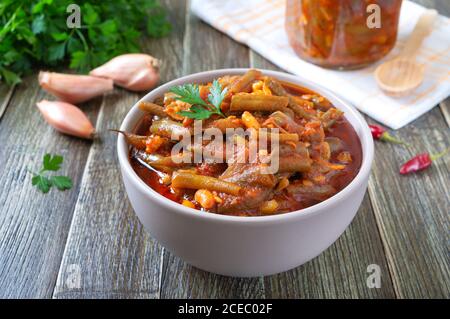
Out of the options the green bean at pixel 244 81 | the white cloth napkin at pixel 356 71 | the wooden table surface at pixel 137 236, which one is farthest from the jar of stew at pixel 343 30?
the green bean at pixel 244 81

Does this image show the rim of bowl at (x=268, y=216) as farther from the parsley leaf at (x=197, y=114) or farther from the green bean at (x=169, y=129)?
the parsley leaf at (x=197, y=114)

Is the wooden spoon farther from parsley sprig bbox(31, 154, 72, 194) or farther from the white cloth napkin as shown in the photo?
parsley sprig bbox(31, 154, 72, 194)

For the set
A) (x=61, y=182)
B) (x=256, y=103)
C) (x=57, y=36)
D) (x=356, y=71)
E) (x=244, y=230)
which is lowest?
(x=356, y=71)

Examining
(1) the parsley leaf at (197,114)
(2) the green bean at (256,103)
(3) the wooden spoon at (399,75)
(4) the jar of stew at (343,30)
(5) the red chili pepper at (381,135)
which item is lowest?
(5) the red chili pepper at (381,135)

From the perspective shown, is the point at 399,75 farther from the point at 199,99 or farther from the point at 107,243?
the point at 107,243

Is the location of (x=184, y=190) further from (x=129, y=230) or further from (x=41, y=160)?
(x=41, y=160)

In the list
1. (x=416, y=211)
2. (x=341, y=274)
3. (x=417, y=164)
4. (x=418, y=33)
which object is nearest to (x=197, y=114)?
Result: (x=341, y=274)
